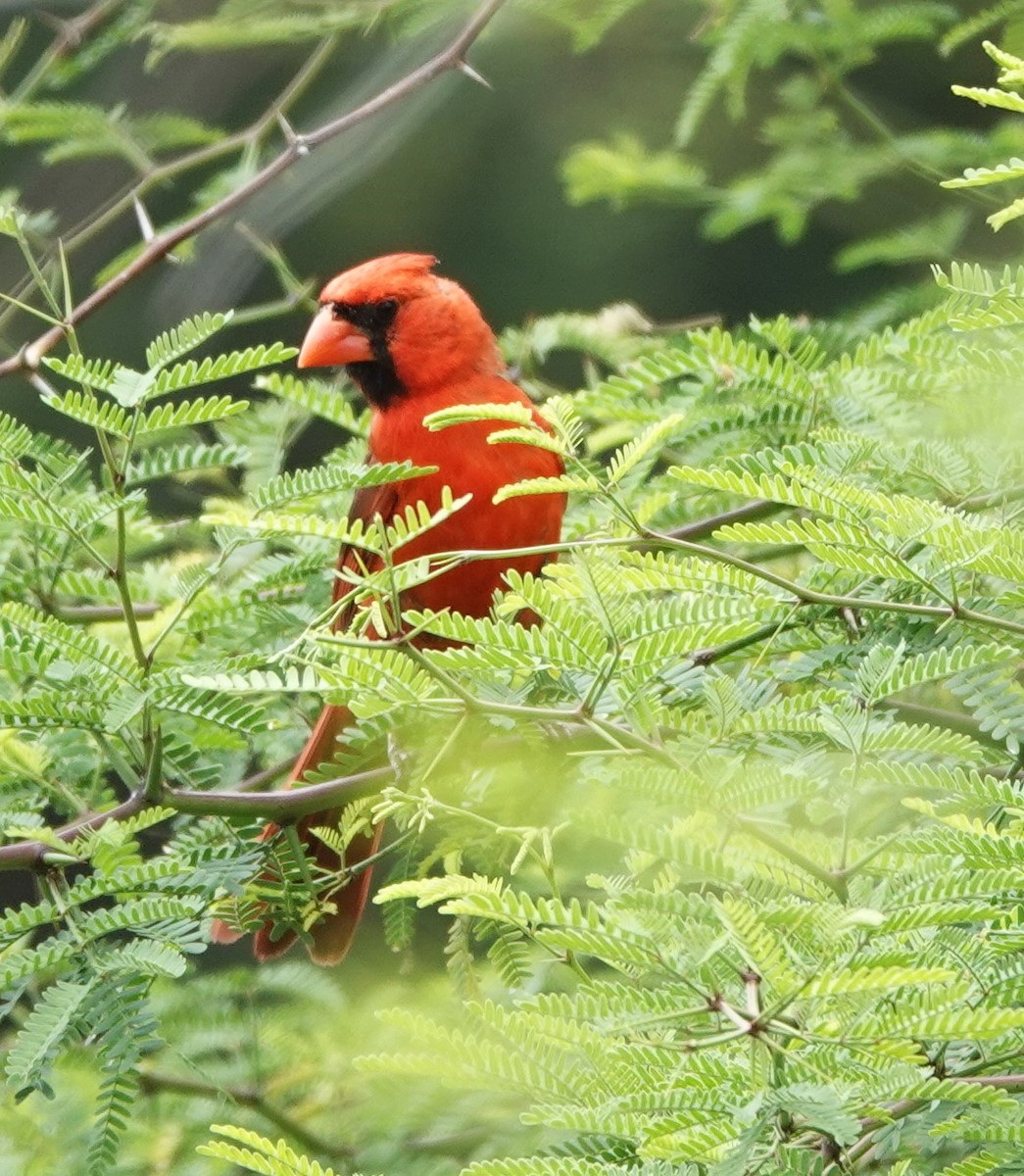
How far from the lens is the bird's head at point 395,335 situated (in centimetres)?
352

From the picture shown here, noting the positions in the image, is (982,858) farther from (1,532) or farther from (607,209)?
(607,209)

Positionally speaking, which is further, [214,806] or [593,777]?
[214,806]

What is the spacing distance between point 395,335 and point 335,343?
126mm

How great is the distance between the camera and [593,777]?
5.95ft

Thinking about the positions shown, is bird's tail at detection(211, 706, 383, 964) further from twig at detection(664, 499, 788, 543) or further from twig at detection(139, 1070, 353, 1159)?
twig at detection(664, 499, 788, 543)

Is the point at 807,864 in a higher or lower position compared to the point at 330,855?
higher

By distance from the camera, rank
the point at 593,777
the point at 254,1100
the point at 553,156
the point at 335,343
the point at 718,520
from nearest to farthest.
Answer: the point at 593,777 → the point at 718,520 → the point at 254,1100 → the point at 335,343 → the point at 553,156

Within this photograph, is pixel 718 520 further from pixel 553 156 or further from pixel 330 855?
pixel 553 156

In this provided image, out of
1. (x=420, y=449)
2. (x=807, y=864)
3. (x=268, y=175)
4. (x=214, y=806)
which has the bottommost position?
(x=420, y=449)

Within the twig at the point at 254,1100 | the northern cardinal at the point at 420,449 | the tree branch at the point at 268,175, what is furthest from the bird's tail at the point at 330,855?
the tree branch at the point at 268,175

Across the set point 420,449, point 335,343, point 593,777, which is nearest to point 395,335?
point 335,343

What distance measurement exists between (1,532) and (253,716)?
0.79m

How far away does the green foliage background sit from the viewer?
138cm

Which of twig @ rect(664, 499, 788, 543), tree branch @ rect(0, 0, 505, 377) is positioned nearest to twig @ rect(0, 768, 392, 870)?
twig @ rect(664, 499, 788, 543)
